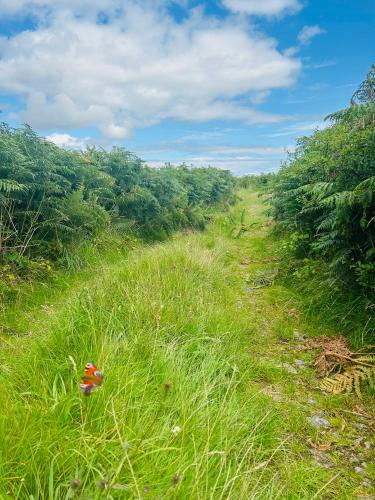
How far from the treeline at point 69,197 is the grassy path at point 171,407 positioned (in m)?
1.90

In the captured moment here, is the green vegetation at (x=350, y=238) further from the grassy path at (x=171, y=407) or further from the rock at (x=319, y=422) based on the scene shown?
the rock at (x=319, y=422)

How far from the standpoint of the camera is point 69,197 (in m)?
6.82

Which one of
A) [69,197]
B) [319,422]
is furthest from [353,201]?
[69,197]

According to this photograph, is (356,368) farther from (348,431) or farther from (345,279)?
(345,279)

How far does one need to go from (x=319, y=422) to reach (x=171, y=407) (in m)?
1.38

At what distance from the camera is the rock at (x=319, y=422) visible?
114 inches

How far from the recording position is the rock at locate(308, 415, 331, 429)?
2.88 meters

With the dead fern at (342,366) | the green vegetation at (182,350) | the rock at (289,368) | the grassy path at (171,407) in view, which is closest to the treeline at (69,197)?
the green vegetation at (182,350)

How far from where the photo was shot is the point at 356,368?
353 centimetres

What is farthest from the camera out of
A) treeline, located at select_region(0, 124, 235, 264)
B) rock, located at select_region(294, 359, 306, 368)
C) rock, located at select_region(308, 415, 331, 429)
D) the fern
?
treeline, located at select_region(0, 124, 235, 264)

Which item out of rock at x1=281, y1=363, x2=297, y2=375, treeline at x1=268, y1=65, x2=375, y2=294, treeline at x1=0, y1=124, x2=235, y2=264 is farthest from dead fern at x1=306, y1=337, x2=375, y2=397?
treeline at x1=0, y1=124, x2=235, y2=264

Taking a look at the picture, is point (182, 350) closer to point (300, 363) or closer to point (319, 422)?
point (319, 422)

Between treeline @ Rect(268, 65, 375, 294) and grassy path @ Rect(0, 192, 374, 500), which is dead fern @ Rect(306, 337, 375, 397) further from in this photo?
treeline @ Rect(268, 65, 375, 294)

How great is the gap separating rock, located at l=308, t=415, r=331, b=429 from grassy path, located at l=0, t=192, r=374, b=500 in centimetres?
1
